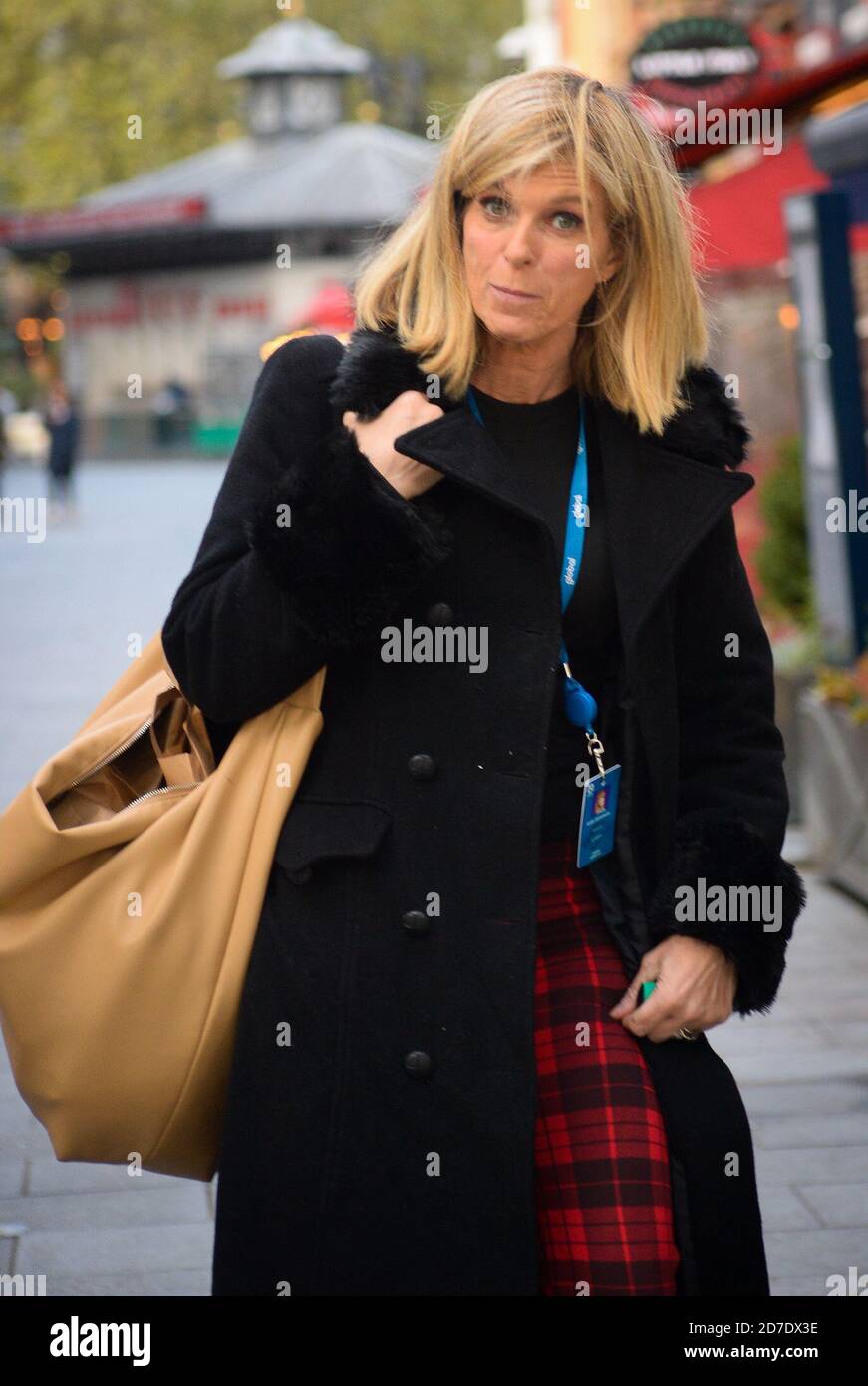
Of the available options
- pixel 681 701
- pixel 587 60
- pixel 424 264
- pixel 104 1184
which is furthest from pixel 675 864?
pixel 587 60

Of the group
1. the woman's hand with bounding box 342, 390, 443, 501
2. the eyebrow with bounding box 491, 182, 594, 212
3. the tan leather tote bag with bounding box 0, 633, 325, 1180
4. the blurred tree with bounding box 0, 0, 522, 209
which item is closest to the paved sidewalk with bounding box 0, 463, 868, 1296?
the tan leather tote bag with bounding box 0, 633, 325, 1180

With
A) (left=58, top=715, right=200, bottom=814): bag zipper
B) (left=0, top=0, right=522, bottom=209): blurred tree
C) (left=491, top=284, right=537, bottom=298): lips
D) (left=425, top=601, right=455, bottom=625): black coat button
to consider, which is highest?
(left=0, top=0, right=522, bottom=209): blurred tree

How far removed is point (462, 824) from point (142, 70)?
57.7 metres

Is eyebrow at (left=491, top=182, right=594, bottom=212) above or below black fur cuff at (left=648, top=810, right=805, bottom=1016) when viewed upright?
above

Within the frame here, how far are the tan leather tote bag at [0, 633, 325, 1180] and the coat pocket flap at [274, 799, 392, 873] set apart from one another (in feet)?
0.07

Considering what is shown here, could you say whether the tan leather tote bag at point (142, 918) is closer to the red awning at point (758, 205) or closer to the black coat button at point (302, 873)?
the black coat button at point (302, 873)

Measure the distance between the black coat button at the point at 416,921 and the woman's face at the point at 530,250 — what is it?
2.34 feet

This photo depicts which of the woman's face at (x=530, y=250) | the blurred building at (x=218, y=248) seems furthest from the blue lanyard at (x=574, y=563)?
the blurred building at (x=218, y=248)

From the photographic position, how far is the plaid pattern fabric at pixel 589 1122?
7.57ft

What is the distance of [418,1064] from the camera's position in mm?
2365

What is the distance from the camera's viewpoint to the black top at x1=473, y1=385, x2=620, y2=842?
2443 millimetres

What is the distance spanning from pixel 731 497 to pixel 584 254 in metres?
0.38

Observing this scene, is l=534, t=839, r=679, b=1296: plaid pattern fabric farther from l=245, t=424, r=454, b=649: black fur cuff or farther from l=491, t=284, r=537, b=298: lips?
l=491, t=284, r=537, b=298: lips
